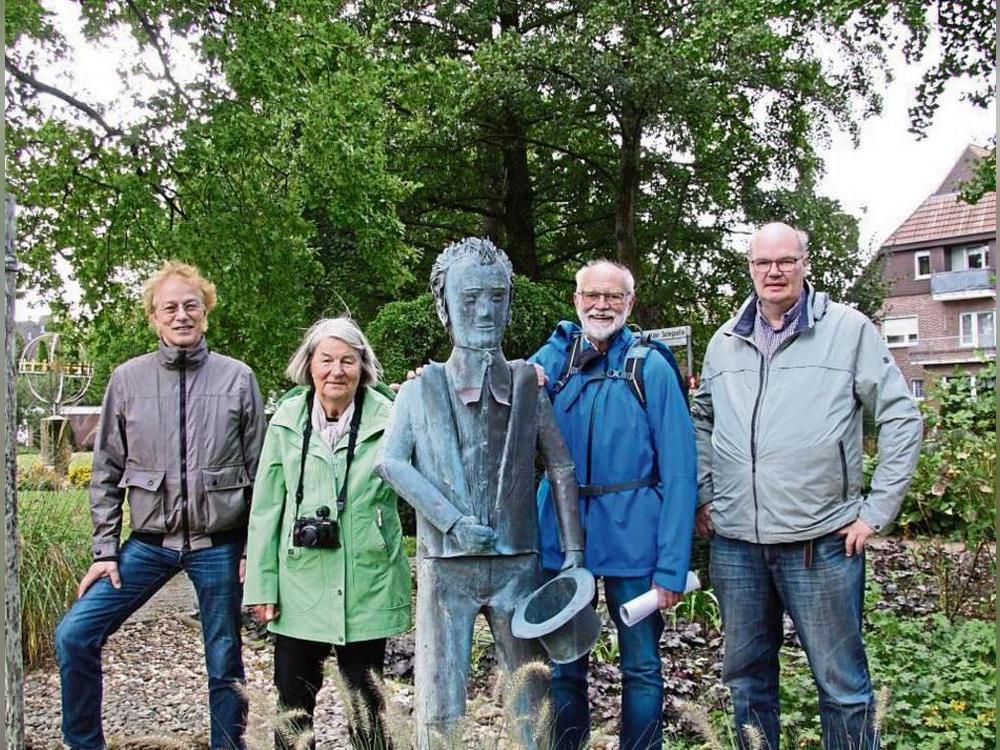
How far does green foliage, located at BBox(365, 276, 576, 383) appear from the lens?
29.8 ft

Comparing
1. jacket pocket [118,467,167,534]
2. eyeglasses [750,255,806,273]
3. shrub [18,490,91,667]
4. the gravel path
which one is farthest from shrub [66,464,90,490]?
eyeglasses [750,255,806,273]

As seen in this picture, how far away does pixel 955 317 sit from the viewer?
39000 mm

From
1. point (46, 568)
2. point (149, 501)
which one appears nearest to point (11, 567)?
point (149, 501)

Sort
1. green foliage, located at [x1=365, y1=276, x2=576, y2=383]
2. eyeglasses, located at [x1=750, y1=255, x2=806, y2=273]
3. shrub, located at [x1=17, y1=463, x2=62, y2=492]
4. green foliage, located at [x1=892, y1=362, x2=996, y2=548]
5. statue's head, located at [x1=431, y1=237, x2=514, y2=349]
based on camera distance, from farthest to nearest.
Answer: green foliage, located at [x1=365, y1=276, x2=576, y2=383]
shrub, located at [x1=17, y1=463, x2=62, y2=492]
green foliage, located at [x1=892, y1=362, x2=996, y2=548]
eyeglasses, located at [x1=750, y1=255, x2=806, y2=273]
statue's head, located at [x1=431, y1=237, x2=514, y2=349]

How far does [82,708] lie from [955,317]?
40.5 m

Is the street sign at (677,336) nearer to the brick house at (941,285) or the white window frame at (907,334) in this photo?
the brick house at (941,285)

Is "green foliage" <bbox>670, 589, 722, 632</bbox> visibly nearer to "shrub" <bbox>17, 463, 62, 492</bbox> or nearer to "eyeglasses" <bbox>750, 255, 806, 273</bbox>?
"eyeglasses" <bbox>750, 255, 806, 273</bbox>

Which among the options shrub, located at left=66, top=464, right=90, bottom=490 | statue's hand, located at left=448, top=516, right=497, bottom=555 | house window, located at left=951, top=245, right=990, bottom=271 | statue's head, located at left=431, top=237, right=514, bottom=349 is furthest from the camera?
house window, located at left=951, top=245, right=990, bottom=271

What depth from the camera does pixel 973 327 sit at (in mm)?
38375

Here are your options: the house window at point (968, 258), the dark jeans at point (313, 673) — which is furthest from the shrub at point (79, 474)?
the house window at point (968, 258)

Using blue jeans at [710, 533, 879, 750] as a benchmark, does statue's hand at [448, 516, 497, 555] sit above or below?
above

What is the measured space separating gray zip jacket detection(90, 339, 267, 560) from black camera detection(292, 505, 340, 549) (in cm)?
40

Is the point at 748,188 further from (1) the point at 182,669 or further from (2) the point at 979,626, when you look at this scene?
(1) the point at 182,669

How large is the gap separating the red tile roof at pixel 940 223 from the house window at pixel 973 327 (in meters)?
3.30
